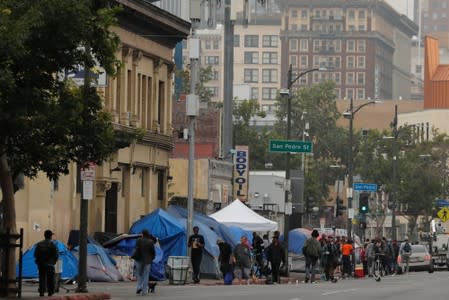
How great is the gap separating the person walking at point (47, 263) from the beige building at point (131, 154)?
40.9 ft

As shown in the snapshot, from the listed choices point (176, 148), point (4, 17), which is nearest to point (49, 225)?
point (4, 17)

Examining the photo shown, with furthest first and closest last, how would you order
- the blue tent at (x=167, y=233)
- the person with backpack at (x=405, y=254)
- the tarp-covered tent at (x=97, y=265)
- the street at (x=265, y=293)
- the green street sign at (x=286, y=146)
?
the person with backpack at (x=405, y=254), the green street sign at (x=286, y=146), the blue tent at (x=167, y=233), the tarp-covered tent at (x=97, y=265), the street at (x=265, y=293)

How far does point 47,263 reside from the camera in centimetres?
3438

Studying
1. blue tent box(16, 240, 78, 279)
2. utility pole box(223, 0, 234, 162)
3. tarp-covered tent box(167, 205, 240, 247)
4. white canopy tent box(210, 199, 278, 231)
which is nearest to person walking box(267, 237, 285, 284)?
tarp-covered tent box(167, 205, 240, 247)

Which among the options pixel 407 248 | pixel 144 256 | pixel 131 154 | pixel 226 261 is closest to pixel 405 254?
pixel 407 248

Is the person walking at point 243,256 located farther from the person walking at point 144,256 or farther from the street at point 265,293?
the person walking at point 144,256

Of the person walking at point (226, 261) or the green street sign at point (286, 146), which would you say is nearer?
the person walking at point (226, 261)

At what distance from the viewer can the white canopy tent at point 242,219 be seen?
6016 cm

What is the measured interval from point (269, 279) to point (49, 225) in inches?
324

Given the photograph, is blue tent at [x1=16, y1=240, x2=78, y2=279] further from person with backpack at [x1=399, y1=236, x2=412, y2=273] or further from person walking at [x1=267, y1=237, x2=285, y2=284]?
person with backpack at [x1=399, y1=236, x2=412, y2=273]

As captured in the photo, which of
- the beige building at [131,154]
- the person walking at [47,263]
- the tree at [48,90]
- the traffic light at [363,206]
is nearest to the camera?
the tree at [48,90]

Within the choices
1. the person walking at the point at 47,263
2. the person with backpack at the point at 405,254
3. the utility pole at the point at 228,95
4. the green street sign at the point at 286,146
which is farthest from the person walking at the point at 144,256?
the utility pole at the point at 228,95

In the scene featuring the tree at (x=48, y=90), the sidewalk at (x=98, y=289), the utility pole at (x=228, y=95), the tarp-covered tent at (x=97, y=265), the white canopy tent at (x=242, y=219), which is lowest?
the sidewalk at (x=98, y=289)

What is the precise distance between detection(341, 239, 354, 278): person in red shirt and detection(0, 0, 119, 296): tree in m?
31.1
